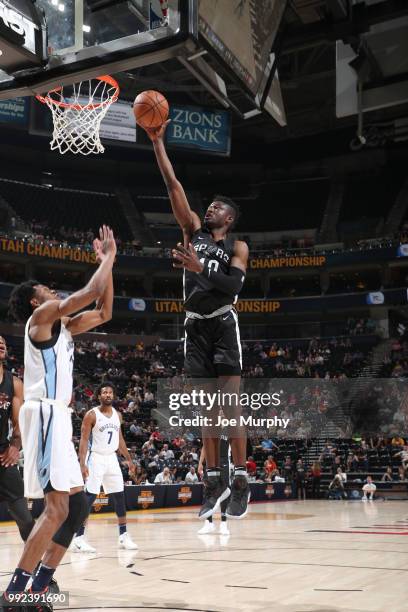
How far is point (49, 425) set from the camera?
15.7 ft

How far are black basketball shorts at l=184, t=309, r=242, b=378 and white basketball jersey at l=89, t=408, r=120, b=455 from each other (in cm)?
499

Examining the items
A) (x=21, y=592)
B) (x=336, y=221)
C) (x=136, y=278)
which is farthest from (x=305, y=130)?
(x=21, y=592)

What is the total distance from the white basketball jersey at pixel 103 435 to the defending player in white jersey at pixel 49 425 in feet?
15.4

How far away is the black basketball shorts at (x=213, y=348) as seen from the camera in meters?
5.03

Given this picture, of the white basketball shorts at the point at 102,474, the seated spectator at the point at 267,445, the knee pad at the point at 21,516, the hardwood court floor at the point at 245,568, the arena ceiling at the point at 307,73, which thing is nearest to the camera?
the hardwood court floor at the point at 245,568

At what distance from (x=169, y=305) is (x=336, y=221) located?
9256mm

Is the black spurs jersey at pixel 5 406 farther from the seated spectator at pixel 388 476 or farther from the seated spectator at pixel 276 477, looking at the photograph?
the seated spectator at pixel 388 476

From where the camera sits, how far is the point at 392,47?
7504 mm

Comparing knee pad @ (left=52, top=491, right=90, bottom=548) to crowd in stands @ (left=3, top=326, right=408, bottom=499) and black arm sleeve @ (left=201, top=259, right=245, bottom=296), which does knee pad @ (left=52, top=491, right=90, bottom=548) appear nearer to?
black arm sleeve @ (left=201, top=259, right=245, bottom=296)

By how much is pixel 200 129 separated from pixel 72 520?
822 inches

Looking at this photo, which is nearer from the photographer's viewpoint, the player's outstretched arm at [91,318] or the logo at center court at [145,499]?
the player's outstretched arm at [91,318]

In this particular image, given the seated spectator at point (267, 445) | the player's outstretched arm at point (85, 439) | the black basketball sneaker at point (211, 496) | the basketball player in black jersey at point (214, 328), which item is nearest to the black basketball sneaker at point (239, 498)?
the basketball player in black jersey at point (214, 328)

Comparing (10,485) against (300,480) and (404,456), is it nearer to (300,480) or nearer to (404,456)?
(404,456)

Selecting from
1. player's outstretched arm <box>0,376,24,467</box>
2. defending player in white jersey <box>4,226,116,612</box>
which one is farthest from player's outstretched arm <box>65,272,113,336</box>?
player's outstretched arm <box>0,376,24,467</box>
